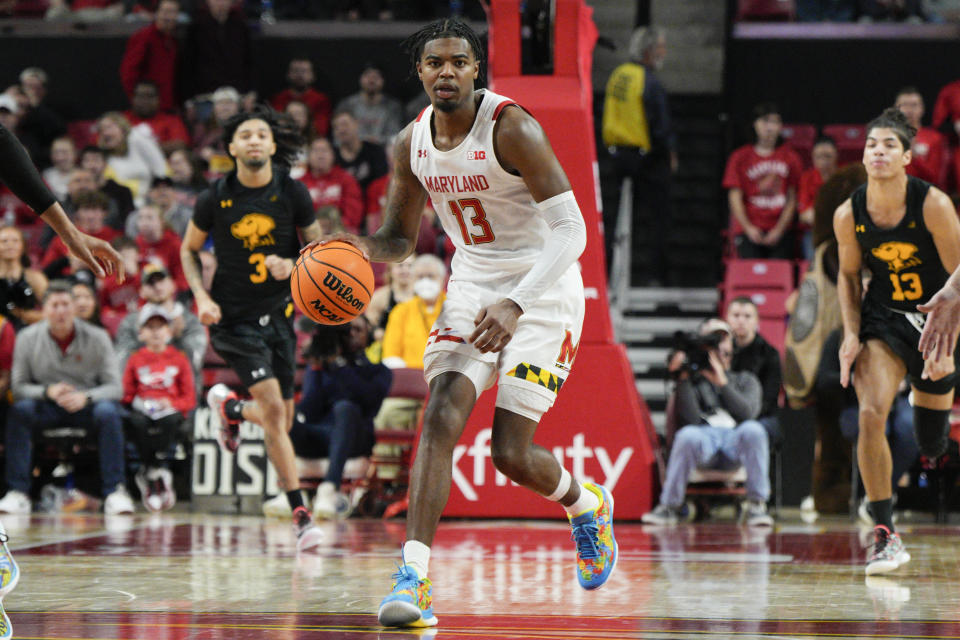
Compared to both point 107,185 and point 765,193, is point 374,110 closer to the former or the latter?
point 107,185

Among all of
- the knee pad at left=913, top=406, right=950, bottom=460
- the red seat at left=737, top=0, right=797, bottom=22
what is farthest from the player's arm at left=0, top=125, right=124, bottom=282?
the red seat at left=737, top=0, right=797, bottom=22

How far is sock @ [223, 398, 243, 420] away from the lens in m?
7.36

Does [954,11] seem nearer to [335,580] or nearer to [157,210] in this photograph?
[157,210]

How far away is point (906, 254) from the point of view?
583 cm

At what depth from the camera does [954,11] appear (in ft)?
45.2

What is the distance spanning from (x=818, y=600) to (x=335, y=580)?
195 centimetres

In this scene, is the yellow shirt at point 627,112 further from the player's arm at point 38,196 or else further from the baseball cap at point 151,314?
the player's arm at point 38,196

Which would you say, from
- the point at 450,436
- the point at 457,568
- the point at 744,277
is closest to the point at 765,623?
Answer: the point at 450,436

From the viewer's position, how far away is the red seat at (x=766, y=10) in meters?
14.0

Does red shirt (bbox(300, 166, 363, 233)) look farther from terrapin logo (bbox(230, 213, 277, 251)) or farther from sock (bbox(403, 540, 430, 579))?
sock (bbox(403, 540, 430, 579))

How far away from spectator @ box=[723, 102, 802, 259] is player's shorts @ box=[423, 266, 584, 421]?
7404 millimetres

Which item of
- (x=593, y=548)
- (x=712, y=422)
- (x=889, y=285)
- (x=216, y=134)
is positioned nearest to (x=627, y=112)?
(x=712, y=422)

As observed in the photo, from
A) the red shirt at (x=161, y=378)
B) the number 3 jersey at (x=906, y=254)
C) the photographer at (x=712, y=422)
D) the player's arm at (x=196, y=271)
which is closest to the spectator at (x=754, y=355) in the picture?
the photographer at (x=712, y=422)

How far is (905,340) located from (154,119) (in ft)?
30.7
